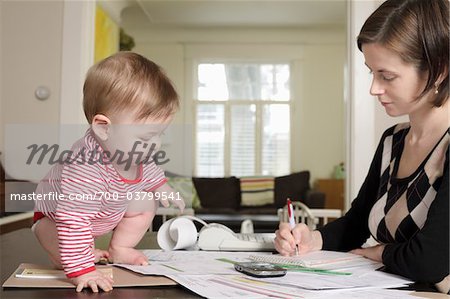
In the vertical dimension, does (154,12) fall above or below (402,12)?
above

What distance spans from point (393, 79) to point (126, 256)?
1.82 ft

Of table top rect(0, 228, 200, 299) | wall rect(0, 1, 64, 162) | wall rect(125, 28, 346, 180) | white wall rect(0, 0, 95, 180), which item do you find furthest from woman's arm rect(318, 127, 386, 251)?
wall rect(125, 28, 346, 180)

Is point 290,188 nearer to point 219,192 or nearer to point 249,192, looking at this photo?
point 249,192

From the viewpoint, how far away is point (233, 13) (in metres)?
7.15

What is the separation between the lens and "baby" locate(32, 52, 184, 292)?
0.91 meters

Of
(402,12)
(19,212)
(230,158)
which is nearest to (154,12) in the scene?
(230,158)

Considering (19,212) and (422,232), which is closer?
(422,232)

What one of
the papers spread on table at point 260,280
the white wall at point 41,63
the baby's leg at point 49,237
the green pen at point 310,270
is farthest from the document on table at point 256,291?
the white wall at point 41,63

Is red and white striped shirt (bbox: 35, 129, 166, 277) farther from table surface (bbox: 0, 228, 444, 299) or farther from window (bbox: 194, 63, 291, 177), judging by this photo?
window (bbox: 194, 63, 291, 177)

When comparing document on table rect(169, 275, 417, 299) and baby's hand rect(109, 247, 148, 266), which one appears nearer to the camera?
document on table rect(169, 275, 417, 299)

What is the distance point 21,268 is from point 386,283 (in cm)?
57

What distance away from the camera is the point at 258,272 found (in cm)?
92

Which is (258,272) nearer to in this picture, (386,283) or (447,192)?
(386,283)

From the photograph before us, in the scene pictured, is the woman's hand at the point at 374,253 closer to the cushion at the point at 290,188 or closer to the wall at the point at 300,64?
the cushion at the point at 290,188
